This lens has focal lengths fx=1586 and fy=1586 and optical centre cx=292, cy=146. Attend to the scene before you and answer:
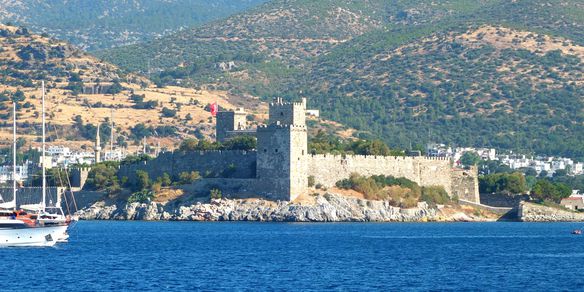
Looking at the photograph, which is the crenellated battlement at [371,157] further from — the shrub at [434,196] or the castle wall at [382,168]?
the shrub at [434,196]

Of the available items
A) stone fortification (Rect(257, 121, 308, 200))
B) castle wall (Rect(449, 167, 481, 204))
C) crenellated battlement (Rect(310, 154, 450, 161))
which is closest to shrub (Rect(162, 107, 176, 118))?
crenellated battlement (Rect(310, 154, 450, 161))

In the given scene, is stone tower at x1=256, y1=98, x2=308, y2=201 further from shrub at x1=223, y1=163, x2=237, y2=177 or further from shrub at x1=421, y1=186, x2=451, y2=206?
shrub at x1=421, y1=186, x2=451, y2=206

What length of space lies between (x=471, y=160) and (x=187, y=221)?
50.2 m

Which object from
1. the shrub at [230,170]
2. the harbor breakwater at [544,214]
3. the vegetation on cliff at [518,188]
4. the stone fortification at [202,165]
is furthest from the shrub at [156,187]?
the harbor breakwater at [544,214]

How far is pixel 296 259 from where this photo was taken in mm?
61812

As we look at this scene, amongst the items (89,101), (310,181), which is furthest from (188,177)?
(89,101)

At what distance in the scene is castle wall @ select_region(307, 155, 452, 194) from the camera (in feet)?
296

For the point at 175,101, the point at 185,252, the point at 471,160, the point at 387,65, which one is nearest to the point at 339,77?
the point at 387,65

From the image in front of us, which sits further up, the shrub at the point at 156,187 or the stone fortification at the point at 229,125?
the stone fortification at the point at 229,125

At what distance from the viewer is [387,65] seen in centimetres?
17212

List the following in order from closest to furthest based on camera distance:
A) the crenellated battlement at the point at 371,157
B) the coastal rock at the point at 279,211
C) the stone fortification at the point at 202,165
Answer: the coastal rock at the point at 279,211 → the stone fortification at the point at 202,165 → the crenellated battlement at the point at 371,157

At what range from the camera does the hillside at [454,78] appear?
152375 mm

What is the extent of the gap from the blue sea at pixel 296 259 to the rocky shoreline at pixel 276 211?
1459 millimetres

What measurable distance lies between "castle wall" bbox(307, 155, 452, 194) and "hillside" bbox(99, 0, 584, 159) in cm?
4151
